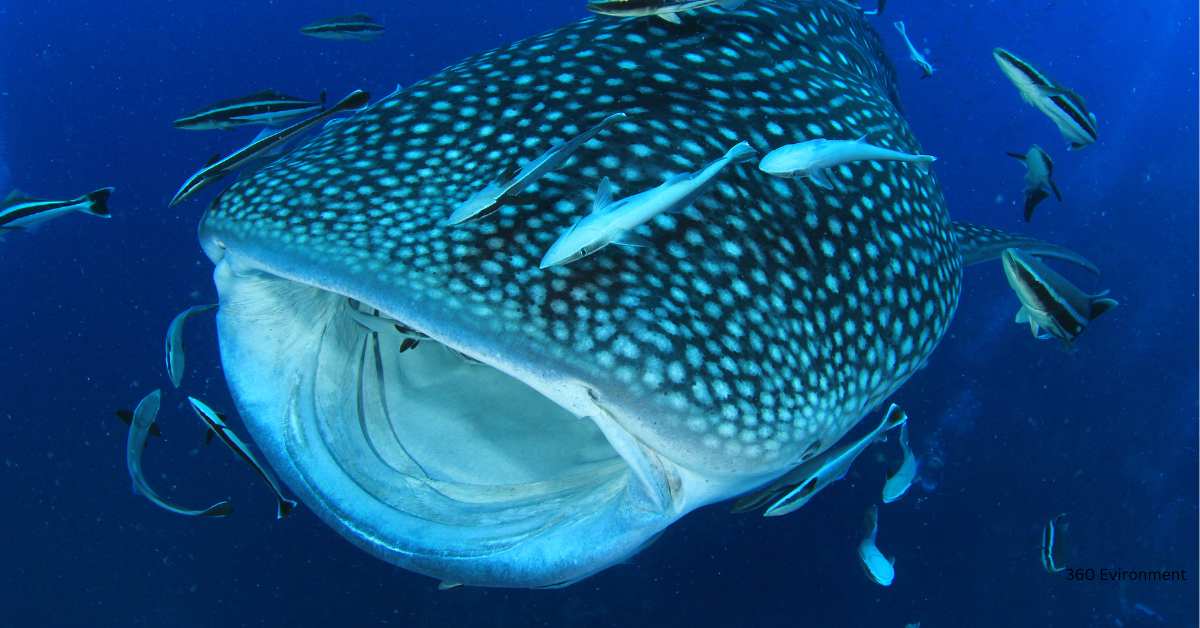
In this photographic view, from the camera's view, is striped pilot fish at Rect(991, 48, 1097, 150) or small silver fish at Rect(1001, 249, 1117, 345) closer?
small silver fish at Rect(1001, 249, 1117, 345)

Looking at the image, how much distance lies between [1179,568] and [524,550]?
11.9 m

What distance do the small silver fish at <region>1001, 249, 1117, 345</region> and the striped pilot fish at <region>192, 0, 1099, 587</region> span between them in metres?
0.33

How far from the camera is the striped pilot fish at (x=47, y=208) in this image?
11.7 ft

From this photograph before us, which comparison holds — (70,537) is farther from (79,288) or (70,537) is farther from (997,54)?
(997,54)

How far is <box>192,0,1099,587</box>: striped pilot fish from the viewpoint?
6.22 feet

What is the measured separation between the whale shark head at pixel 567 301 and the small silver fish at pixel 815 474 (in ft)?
0.50

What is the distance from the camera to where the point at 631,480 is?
6.74 ft

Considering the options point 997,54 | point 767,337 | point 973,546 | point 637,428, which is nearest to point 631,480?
point 637,428

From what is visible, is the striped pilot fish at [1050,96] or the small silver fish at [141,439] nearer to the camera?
the small silver fish at [141,439]

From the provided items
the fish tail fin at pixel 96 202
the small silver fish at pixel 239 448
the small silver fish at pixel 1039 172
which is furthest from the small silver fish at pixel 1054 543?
the fish tail fin at pixel 96 202

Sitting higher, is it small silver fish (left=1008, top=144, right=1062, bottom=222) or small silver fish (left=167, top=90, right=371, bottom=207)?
small silver fish (left=167, top=90, right=371, bottom=207)

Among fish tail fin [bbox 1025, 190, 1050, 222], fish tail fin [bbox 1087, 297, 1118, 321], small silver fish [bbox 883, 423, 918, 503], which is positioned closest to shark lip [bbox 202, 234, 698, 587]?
small silver fish [bbox 883, 423, 918, 503]

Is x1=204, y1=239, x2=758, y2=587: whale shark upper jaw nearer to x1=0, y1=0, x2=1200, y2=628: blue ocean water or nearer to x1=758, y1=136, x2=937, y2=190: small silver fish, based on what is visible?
x1=758, y1=136, x2=937, y2=190: small silver fish

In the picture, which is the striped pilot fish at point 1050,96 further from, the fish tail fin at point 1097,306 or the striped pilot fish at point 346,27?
the striped pilot fish at point 346,27
